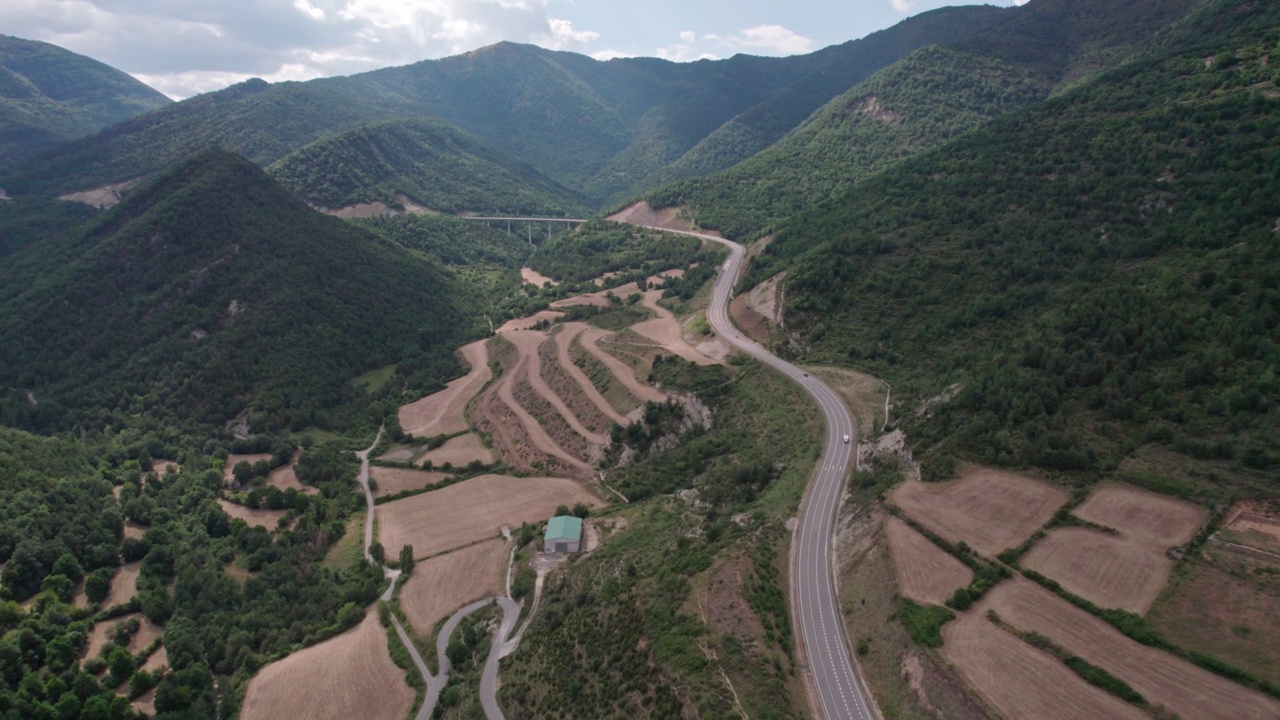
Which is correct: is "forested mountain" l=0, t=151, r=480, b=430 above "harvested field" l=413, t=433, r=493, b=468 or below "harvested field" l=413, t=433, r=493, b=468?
above

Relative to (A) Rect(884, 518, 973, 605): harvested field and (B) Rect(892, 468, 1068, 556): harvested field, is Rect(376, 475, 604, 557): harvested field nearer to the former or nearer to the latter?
(A) Rect(884, 518, 973, 605): harvested field

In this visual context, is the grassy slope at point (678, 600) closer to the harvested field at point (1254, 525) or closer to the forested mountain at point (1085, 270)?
the forested mountain at point (1085, 270)

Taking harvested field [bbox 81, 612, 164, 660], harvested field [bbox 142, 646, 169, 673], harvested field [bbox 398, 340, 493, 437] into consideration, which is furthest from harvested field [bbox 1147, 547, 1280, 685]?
harvested field [bbox 398, 340, 493, 437]

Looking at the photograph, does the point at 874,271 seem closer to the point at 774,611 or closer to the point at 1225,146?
the point at 1225,146

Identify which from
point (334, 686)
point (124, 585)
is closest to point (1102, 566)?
point (334, 686)

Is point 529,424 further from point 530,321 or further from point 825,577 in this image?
point 825,577

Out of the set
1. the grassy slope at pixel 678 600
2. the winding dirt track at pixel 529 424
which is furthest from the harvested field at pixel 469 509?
the grassy slope at pixel 678 600

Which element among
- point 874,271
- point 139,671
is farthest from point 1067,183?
point 139,671
